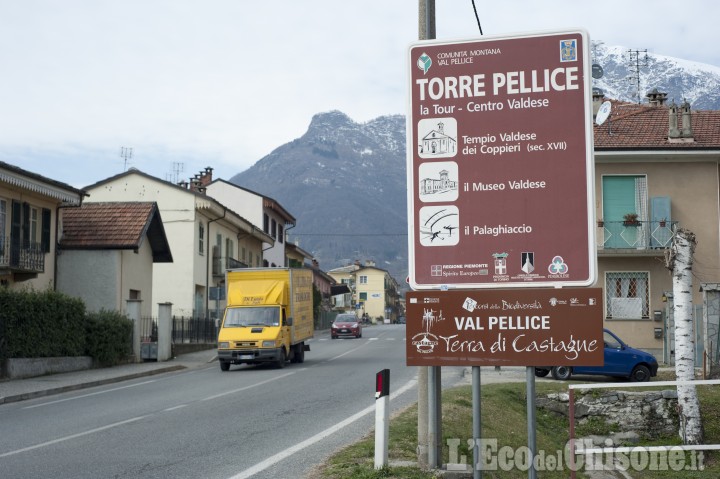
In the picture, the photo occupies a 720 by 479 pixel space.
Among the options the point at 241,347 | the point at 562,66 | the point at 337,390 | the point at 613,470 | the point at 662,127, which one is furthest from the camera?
the point at 662,127

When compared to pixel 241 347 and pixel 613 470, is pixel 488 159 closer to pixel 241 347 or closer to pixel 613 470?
pixel 613 470

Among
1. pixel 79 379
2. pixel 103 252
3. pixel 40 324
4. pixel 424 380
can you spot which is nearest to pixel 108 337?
pixel 40 324

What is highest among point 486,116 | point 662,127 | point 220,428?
point 662,127

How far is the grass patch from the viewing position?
8.11 metres

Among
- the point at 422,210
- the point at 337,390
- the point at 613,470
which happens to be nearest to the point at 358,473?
the point at 422,210

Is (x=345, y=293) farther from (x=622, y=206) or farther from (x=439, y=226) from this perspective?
(x=439, y=226)

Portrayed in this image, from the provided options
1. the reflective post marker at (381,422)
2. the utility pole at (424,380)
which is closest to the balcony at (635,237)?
the utility pole at (424,380)

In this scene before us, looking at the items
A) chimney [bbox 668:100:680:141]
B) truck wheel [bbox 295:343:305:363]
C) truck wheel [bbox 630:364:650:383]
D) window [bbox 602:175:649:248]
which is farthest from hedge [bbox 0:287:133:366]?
chimney [bbox 668:100:680:141]

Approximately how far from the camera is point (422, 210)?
24.0 feet

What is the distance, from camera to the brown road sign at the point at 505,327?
6.83 m

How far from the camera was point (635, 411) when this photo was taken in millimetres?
15516

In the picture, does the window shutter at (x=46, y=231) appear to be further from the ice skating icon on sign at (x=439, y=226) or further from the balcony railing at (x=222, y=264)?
the ice skating icon on sign at (x=439, y=226)

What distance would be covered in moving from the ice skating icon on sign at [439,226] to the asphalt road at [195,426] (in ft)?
9.64

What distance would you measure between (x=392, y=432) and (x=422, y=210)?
419cm
